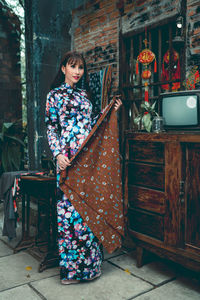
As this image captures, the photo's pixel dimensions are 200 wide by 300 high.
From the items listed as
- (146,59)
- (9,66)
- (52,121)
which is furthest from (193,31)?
(9,66)

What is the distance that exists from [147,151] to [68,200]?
0.87 metres

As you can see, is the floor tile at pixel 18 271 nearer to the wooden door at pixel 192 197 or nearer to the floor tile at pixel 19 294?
the floor tile at pixel 19 294

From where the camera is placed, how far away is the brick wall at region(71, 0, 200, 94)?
3.22m

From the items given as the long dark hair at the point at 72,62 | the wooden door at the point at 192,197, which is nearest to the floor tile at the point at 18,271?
the wooden door at the point at 192,197

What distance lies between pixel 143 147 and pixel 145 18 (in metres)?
2.00

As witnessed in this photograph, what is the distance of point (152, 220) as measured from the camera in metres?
2.76

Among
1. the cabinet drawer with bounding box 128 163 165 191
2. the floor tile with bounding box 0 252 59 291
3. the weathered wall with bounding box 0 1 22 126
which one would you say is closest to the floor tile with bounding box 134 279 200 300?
the cabinet drawer with bounding box 128 163 165 191

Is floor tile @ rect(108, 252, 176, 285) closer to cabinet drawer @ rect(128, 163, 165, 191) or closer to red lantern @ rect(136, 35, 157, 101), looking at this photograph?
cabinet drawer @ rect(128, 163, 165, 191)

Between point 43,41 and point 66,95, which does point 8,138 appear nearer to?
point 43,41

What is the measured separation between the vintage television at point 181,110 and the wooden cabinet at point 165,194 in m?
0.17

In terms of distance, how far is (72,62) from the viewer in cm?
277

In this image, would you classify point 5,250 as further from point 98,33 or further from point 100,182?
point 98,33

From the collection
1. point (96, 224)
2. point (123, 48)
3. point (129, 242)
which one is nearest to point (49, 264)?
point (96, 224)

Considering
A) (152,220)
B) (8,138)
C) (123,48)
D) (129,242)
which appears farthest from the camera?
(8,138)
